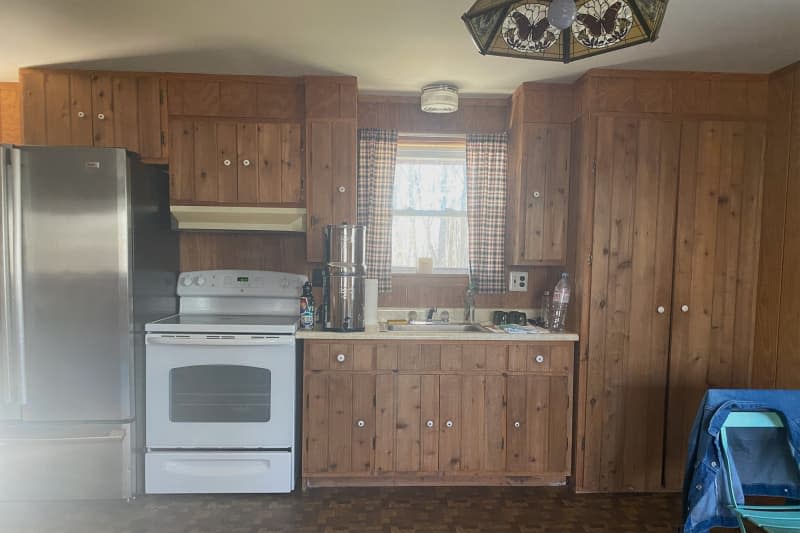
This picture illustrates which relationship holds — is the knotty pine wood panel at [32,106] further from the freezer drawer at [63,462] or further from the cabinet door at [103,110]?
the freezer drawer at [63,462]

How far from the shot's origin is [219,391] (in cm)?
258

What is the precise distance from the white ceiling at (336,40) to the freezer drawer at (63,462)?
1990 millimetres

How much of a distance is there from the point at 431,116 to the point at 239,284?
1.70 metres

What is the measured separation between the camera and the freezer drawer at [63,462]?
2439 millimetres

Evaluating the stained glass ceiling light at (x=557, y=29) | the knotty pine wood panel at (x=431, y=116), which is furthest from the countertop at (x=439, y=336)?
the stained glass ceiling light at (x=557, y=29)

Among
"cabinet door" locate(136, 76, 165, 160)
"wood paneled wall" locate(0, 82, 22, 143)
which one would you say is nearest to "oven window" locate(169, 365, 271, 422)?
"cabinet door" locate(136, 76, 165, 160)

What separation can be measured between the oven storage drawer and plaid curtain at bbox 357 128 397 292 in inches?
51.0

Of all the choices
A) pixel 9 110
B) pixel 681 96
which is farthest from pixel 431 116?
pixel 9 110

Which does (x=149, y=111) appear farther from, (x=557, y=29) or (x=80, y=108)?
(x=557, y=29)

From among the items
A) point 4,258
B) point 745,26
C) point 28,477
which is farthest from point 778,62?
point 28,477

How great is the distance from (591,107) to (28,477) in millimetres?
3631

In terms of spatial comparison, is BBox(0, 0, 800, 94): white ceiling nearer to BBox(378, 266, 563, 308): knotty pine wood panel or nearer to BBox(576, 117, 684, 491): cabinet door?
BBox(576, 117, 684, 491): cabinet door

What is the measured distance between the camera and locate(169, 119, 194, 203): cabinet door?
2.84m

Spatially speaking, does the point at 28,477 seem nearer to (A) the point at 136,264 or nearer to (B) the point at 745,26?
(A) the point at 136,264
